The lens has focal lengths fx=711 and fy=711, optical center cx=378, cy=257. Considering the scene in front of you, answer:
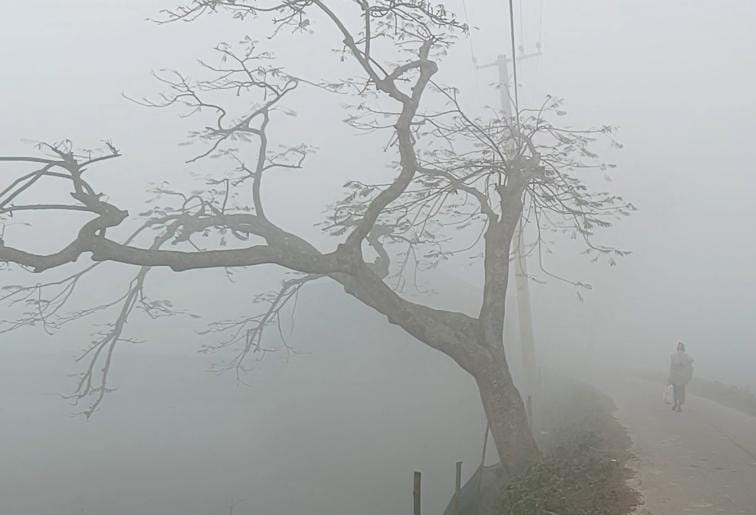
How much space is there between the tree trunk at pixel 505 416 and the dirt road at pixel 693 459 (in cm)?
159

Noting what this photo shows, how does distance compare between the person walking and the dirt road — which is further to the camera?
the person walking

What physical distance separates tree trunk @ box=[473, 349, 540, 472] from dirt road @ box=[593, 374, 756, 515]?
1.59 m

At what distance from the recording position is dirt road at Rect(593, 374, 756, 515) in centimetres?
858

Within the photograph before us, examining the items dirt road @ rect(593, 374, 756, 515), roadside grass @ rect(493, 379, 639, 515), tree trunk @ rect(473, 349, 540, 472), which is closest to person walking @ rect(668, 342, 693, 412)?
dirt road @ rect(593, 374, 756, 515)

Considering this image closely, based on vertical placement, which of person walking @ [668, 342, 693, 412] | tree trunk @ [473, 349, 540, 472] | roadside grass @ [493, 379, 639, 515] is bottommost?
roadside grass @ [493, 379, 639, 515]

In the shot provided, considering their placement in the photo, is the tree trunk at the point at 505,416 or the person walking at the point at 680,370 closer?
the tree trunk at the point at 505,416

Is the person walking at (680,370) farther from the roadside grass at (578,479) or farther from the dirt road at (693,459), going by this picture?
the roadside grass at (578,479)

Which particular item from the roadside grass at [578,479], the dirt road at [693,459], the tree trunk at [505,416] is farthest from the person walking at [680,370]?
the tree trunk at [505,416]

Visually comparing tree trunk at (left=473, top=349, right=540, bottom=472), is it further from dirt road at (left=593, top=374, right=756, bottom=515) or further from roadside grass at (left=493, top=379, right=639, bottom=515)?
dirt road at (left=593, top=374, right=756, bottom=515)

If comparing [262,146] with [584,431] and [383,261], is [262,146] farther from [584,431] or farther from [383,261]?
[584,431]

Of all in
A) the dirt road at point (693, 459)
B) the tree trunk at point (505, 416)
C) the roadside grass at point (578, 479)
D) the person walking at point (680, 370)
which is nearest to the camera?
the roadside grass at point (578, 479)

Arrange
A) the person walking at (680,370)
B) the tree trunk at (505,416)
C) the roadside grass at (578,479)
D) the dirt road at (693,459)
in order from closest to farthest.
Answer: the roadside grass at (578,479)
the dirt road at (693,459)
the tree trunk at (505,416)
the person walking at (680,370)

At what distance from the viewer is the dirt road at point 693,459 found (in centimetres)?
858

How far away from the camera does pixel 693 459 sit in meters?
11.2
